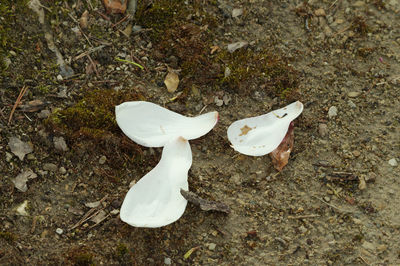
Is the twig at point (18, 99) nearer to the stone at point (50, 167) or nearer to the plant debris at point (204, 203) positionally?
the stone at point (50, 167)

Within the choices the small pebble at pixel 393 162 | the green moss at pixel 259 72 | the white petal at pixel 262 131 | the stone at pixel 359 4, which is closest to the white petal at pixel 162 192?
the white petal at pixel 262 131

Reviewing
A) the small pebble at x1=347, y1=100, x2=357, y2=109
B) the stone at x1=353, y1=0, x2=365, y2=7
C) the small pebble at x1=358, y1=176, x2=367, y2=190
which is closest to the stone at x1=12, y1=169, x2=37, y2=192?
the small pebble at x1=358, y1=176, x2=367, y2=190

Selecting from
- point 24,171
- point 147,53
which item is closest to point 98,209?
point 24,171

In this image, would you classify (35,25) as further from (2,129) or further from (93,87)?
(2,129)

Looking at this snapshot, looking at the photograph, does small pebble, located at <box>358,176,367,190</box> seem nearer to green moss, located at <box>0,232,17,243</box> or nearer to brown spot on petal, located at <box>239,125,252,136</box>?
brown spot on petal, located at <box>239,125,252,136</box>

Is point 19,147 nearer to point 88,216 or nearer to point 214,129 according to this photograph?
point 88,216
